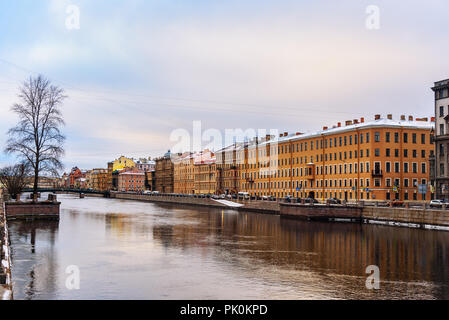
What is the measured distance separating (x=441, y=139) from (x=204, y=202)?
184 feet

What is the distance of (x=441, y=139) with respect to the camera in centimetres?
6134

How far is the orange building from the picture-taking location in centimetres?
7275

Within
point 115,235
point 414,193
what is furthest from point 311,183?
point 115,235

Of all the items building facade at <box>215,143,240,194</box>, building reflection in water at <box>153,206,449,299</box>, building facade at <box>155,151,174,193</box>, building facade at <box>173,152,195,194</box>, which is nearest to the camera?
building reflection in water at <box>153,206,449,299</box>

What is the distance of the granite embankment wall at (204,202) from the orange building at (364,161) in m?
5.34

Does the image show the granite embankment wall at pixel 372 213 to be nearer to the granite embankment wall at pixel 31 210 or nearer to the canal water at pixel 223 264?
the canal water at pixel 223 264

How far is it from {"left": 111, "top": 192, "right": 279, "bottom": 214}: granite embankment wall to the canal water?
3547cm

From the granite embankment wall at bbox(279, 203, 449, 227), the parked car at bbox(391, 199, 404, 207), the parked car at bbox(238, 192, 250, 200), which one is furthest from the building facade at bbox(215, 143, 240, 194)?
the parked car at bbox(391, 199, 404, 207)

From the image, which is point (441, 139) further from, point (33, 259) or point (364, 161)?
point (33, 259)

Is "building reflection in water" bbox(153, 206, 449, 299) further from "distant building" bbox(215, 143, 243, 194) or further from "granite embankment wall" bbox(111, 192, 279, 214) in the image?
"distant building" bbox(215, 143, 243, 194)

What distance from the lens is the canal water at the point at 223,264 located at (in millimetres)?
18281

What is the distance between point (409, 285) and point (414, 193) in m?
57.6

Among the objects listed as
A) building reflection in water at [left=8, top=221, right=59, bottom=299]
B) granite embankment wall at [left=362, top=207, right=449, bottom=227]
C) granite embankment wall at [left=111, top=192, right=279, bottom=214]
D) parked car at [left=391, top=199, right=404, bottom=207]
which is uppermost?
parked car at [left=391, top=199, right=404, bottom=207]
